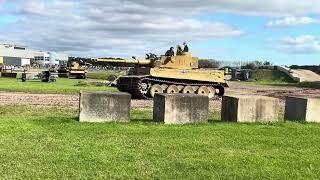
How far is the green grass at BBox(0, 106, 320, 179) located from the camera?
7.71 meters

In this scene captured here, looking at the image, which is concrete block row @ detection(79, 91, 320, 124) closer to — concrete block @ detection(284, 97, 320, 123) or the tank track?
concrete block @ detection(284, 97, 320, 123)

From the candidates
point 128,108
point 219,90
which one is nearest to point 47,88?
point 219,90

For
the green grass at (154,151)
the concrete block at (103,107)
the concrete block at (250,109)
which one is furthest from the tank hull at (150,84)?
the green grass at (154,151)

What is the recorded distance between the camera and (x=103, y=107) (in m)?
12.9

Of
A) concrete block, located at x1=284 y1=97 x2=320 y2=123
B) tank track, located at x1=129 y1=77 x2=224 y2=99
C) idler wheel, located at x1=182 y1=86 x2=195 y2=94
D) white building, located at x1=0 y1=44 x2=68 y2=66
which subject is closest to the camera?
concrete block, located at x1=284 y1=97 x2=320 y2=123

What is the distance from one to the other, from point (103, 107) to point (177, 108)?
1740mm

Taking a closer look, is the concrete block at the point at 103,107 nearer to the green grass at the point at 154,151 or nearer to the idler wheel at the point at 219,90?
the green grass at the point at 154,151

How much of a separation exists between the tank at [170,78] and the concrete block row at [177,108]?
15043 millimetres

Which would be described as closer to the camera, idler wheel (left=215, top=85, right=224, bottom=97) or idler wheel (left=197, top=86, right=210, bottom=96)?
idler wheel (left=197, top=86, right=210, bottom=96)

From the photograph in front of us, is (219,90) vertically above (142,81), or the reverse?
(142,81)

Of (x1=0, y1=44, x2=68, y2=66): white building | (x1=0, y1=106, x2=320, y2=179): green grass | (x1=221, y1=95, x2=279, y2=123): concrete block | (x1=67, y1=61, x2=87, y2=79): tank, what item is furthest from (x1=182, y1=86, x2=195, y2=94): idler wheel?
(x1=0, y1=44, x2=68, y2=66): white building

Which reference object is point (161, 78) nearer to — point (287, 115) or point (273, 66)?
point (287, 115)

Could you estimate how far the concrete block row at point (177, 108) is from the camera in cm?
1284

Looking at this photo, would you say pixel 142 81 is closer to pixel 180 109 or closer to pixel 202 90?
pixel 202 90
